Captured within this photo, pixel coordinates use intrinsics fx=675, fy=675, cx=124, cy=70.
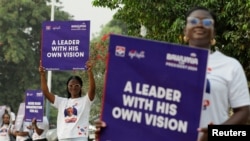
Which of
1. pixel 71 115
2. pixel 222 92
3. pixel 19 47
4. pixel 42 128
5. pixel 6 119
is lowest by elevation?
pixel 19 47

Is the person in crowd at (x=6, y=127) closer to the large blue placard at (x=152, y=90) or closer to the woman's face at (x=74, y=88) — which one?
the woman's face at (x=74, y=88)

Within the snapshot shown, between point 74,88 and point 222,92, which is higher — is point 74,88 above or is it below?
below

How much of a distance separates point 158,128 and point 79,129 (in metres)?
4.24

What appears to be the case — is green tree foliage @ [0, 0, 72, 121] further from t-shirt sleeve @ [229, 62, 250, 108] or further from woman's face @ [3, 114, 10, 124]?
t-shirt sleeve @ [229, 62, 250, 108]

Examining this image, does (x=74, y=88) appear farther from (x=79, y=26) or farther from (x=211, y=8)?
(x=211, y=8)

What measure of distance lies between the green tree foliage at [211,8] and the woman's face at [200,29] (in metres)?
8.54

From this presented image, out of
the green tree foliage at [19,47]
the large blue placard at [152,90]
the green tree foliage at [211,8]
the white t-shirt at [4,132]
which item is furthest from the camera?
the green tree foliage at [19,47]

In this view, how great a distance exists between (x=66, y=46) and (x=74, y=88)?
45.1 inches

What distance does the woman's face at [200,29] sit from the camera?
12.6 ft

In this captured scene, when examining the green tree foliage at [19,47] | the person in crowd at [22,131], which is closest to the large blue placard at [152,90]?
the person in crowd at [22,131]

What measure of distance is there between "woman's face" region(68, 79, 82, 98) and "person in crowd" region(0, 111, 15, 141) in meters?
5.70

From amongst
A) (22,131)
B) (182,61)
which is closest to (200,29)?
(182,61)

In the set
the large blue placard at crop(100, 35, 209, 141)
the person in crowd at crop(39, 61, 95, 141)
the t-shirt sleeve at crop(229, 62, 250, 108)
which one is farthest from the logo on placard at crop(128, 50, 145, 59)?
the person in crowd at crop(39, 61, 95, 141)

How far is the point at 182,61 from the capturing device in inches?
145
